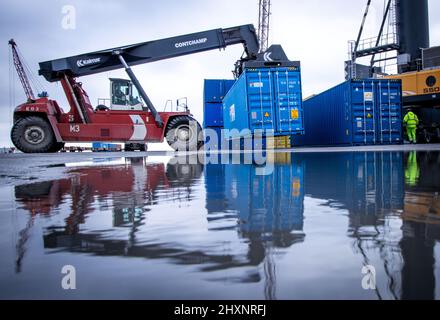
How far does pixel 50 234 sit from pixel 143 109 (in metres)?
14.5

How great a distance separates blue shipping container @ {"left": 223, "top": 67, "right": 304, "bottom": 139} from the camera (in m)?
13.9

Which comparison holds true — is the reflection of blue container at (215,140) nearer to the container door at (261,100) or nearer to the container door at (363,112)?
the container door at (261,100)

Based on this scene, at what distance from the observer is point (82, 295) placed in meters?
1.16

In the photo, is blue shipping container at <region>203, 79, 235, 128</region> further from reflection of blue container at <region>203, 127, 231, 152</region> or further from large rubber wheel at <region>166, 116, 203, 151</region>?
large rubber wheel at <region>166, 116, 203, 151</region>

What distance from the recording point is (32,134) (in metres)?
15.2

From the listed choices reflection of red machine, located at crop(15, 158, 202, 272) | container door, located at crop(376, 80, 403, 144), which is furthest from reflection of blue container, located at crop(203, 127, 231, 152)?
reflection of red machine, located at crop(15, 158, 202, 272)

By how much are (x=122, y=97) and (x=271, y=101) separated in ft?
22.2

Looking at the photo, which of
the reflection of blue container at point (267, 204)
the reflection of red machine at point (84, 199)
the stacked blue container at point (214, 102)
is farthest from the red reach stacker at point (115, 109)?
the reflection of blue container at point (267, 204)

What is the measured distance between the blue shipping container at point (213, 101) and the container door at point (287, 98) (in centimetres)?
646

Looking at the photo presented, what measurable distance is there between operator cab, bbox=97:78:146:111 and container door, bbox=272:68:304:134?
19.9 ft

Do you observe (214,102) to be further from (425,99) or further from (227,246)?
(227,246)

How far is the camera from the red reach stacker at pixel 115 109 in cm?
1516
